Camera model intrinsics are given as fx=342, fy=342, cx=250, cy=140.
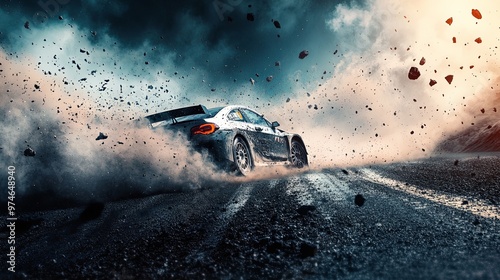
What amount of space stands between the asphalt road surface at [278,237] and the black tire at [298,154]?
4.35 metres

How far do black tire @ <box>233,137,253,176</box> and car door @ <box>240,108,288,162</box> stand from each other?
0.31m

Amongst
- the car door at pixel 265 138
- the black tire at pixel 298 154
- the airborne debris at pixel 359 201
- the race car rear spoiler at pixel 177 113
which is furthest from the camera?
the black tire at pixel 298 154

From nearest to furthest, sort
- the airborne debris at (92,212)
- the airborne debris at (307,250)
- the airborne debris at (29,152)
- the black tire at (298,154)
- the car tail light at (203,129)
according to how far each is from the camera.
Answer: the airborne debris at (307,250) < the airborne debris at (92,212) < the airborne debris at (29,152) < the car tail light at (203,129) < the black tire at (298,154)

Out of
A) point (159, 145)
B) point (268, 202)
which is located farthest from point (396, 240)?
point (159, 145)

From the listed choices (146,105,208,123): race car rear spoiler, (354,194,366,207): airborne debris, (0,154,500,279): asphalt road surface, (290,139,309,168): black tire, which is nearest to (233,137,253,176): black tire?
(146,105,208,123): race car rear spoiler

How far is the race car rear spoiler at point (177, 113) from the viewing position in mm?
5523

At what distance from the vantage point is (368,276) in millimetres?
1467

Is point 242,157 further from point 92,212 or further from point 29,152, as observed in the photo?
point 29,152

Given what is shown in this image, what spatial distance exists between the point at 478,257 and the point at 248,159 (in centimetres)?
469

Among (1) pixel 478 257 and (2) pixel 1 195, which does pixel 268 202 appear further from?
(2) pixel 1 195

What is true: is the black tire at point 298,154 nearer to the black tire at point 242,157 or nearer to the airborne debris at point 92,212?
the black tire at point 242,157

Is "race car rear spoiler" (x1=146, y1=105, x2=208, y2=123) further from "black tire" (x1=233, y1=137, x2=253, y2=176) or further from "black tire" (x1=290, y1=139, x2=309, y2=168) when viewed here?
"black tire" (x1=290, y1=139, x2=309, y2=168)

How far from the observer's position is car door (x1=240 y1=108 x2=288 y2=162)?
6600 millimetres

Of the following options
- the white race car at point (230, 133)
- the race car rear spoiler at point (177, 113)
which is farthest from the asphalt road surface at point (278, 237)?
the race car rear spoiler at point (177, 113)
